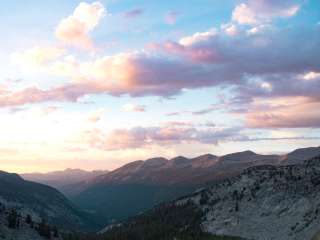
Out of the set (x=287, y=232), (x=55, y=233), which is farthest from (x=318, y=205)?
(x=55, y=233)

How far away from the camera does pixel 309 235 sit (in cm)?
17375

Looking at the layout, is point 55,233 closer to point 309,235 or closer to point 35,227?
point 35,227

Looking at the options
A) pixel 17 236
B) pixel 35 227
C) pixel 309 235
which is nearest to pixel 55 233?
pixel 35 227

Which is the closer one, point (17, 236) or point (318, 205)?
point (17, 236)

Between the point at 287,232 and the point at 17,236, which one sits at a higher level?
the point at 17,236

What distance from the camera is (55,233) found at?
92688mm

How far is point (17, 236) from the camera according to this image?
266 ft

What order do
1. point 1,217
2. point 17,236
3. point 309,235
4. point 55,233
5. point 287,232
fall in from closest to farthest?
point 17,236 < point 1,217 < point 55,233 < point 309,235 < point 287,232

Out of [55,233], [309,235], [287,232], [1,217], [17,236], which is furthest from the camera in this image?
[287,232]

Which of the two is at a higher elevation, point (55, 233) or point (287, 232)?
point (55, 233)

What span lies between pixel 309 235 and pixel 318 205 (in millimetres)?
28733

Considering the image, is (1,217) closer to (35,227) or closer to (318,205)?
(35,227)

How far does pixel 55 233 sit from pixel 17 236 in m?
12.4

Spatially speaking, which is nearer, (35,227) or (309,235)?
(35,227)
